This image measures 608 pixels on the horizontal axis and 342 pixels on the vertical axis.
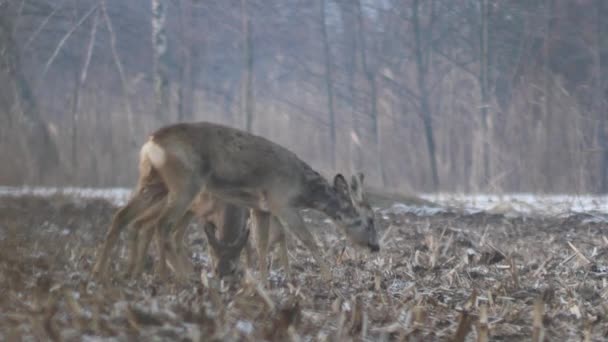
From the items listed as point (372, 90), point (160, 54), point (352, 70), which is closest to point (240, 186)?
point (160, 54)

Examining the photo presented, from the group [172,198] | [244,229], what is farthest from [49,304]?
[244,229]

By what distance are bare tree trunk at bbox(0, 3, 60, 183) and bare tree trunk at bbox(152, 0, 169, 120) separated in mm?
3414

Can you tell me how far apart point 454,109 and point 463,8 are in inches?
120

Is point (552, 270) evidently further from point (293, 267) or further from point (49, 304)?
point (49, 304)

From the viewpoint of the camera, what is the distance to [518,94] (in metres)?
24.1

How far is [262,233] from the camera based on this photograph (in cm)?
842

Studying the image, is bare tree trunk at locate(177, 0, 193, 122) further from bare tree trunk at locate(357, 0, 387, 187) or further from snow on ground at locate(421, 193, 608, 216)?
snow on ground at locate(421, 193, 608, 216)

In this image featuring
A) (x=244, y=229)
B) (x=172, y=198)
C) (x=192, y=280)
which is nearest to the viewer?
(x=192, y=280)

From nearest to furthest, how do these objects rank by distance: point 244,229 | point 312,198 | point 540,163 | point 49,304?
point 49,304, point 244,229, point 312,198, point 540,163

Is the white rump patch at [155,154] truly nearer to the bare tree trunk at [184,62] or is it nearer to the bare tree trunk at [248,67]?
the bare tree trunk at [184,62]

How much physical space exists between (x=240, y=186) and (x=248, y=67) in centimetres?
1855

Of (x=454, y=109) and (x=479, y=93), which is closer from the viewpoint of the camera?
(x=479, y=93)

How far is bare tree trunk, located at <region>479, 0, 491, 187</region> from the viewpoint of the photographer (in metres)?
25.4

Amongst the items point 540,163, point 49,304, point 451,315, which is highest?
point 49,304
